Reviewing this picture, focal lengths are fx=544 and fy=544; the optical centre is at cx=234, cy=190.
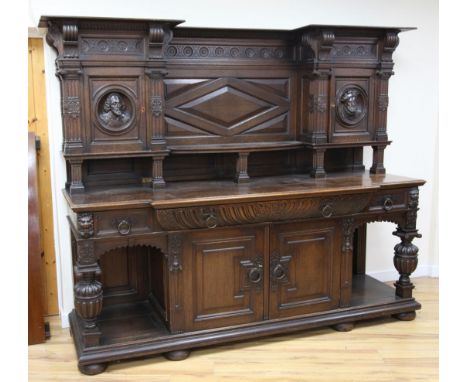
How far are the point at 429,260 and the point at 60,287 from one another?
299cm

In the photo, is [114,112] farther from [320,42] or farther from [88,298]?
[320,42]

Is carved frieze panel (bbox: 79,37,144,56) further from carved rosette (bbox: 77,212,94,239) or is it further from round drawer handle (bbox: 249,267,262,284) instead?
round drawer handle (bbox: 249,267,262,284)

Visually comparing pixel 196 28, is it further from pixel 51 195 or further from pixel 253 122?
pixel 51 195

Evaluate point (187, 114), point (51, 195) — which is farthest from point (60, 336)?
point (187, 114)

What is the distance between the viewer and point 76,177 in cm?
327

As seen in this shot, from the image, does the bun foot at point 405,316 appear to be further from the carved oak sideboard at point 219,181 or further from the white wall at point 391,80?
the white wall at point 391,80

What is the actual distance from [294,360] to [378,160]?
5.18 feet

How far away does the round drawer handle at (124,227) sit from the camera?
2996 millimetres

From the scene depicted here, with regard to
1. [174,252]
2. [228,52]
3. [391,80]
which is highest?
[228,52]

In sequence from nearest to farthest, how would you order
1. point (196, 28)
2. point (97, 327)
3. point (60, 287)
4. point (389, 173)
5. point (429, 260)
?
point (97, 327), point (196, 28), point (60, 287), point (389, 173), point (429, 260)

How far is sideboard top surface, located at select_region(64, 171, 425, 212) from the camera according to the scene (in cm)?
302

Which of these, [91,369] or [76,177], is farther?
[76,177]

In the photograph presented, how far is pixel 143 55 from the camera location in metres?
3.26

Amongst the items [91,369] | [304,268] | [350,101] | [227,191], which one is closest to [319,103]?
[350,101]
